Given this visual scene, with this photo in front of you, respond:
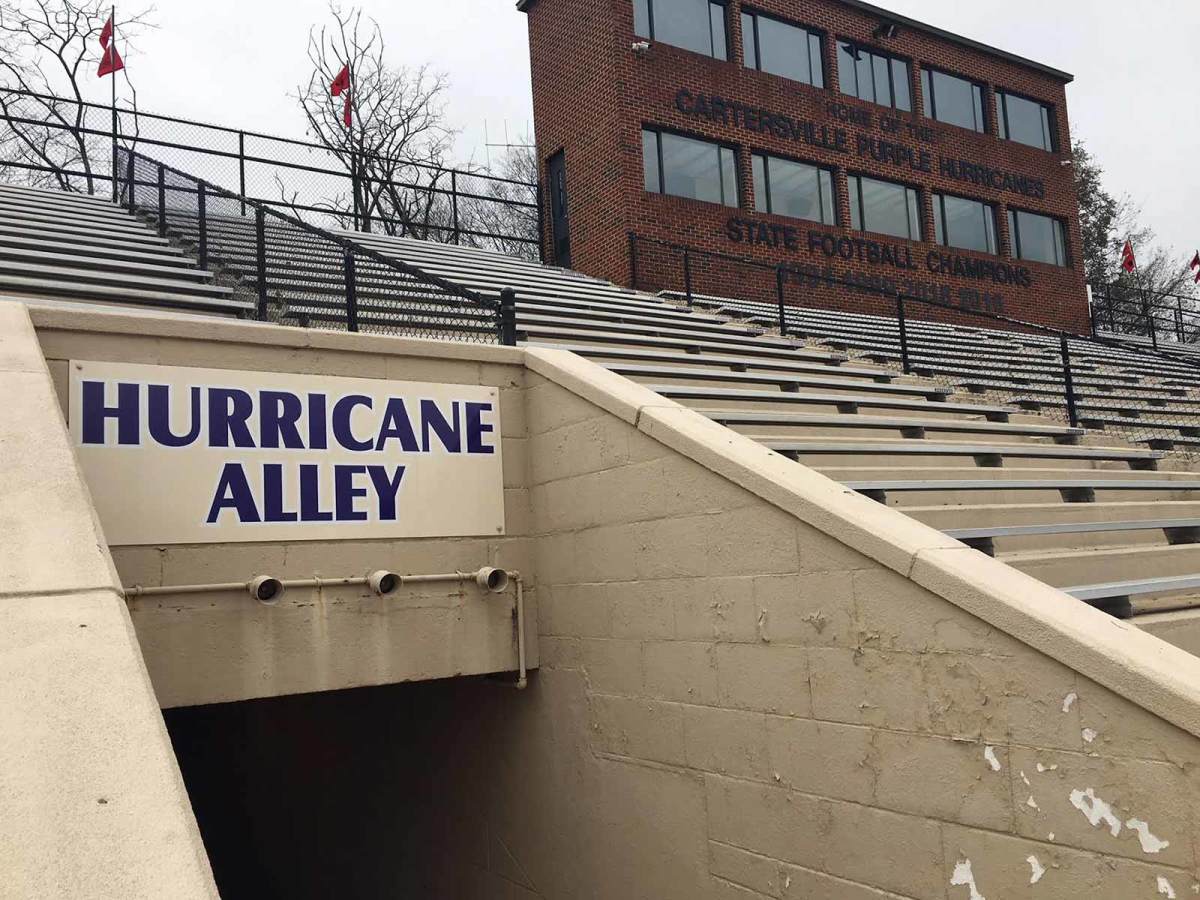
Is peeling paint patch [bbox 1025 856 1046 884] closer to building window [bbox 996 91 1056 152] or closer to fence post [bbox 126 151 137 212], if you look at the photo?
fence post [bbox 126 151 137 212]

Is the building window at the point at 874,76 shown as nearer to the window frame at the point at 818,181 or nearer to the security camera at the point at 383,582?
the window frame at the point at 818,181

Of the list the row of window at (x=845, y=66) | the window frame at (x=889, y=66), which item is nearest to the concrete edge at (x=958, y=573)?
the row of window at (x=845, y=66)

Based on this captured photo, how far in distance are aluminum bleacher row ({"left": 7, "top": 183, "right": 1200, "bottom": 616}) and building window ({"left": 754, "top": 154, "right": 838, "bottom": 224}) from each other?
15.3 ft

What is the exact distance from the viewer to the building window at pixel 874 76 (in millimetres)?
19312

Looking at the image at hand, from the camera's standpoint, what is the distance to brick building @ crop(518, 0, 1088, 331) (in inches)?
637

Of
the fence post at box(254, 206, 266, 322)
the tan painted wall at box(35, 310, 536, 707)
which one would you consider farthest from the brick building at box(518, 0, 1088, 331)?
the tan painted wall at box(35, 310, 536, 707)

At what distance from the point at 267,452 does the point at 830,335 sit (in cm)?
925

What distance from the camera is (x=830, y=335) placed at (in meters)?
13.0

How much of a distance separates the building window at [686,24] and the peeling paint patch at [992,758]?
15.3 metres

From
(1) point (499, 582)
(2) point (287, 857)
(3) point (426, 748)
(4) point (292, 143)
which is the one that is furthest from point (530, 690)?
(4) point (292, 143)

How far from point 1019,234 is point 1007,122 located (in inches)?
106

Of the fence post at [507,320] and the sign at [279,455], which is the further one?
the fence post at [507,320]

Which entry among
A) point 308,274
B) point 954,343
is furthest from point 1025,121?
point 308,274

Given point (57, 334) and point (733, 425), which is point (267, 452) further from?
point (733, 425)
